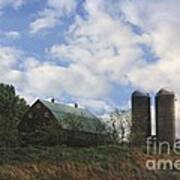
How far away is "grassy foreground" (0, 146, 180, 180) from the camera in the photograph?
24172mm

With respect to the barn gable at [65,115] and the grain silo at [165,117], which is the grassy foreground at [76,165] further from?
the barn gable at [65,115]

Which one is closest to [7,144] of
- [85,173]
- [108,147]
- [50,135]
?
[50,135]

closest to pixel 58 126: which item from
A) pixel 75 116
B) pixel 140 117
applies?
pixel 75 116

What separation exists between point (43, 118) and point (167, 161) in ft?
62.6

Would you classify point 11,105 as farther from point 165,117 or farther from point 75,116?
point 165,117

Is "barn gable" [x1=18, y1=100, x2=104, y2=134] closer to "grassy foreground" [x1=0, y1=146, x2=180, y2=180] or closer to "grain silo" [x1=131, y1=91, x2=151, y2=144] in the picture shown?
"grain silo" [x1=131, y1=91, x2=151, y2=144]


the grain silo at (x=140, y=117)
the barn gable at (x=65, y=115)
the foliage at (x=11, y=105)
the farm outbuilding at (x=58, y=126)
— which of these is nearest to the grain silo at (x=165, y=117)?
the grain silo at (x=140, y=117)

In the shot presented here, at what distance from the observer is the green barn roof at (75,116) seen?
1551 inches

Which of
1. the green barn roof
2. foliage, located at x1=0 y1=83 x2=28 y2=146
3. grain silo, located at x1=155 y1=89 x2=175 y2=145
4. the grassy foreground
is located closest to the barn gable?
the green barn roof

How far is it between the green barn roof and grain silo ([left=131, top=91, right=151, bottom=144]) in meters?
2.58

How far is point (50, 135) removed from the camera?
119ft

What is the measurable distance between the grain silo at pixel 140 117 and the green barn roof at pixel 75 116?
8.46 ft

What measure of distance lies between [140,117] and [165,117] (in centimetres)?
163

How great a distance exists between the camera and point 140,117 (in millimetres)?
37375
